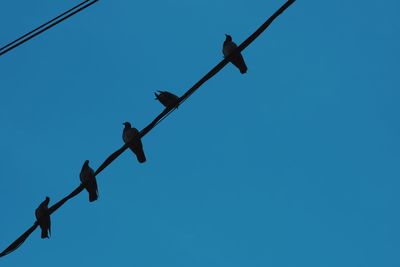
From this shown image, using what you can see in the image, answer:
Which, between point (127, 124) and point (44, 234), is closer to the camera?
point (44, 234)

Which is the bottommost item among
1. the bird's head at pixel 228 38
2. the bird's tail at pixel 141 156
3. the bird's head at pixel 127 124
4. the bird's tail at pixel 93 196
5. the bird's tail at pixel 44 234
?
the bird's tail at pixel 44 234

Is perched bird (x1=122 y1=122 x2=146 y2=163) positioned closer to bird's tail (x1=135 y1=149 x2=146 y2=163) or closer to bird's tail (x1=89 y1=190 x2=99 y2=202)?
bird's tail (x1=135 y1=149 x2=146 y2=163)

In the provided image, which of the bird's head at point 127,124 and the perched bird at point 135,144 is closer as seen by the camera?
the perched bird at point 135,144

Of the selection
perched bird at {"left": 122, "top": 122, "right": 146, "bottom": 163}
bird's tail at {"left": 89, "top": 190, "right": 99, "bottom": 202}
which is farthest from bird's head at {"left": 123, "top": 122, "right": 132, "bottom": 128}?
bird's tail at {"left": 89, "top": 190, "right": 99, "bottom": 202}

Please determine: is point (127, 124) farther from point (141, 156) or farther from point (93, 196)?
point (93, 196)

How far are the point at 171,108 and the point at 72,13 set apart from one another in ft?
3.99

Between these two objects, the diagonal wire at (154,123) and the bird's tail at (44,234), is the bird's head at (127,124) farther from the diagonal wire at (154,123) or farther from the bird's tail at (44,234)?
the diagonal wire at (154,123)

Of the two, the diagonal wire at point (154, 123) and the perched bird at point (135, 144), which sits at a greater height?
the perched bird at point (135, 144)

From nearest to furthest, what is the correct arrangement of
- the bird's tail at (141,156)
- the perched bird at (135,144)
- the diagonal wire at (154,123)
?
1. the diagonal wire at (154,123)
2. the perched bird at (135,144)
3. the bird's tail at (141,156)

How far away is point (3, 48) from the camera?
6297 mm

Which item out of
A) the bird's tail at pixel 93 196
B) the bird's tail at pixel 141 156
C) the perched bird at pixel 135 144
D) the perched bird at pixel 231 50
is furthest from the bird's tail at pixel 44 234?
the perched bird at pixel 231 50

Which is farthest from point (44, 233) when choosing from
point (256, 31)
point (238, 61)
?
point (238, 61)

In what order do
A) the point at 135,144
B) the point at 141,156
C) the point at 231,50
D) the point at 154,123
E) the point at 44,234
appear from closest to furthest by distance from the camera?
the point at 154,123 < the point at 44,234 < the point at 135,144 < the point at 141,156 < the point at 231,50

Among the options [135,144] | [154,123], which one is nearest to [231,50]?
[135,144]
